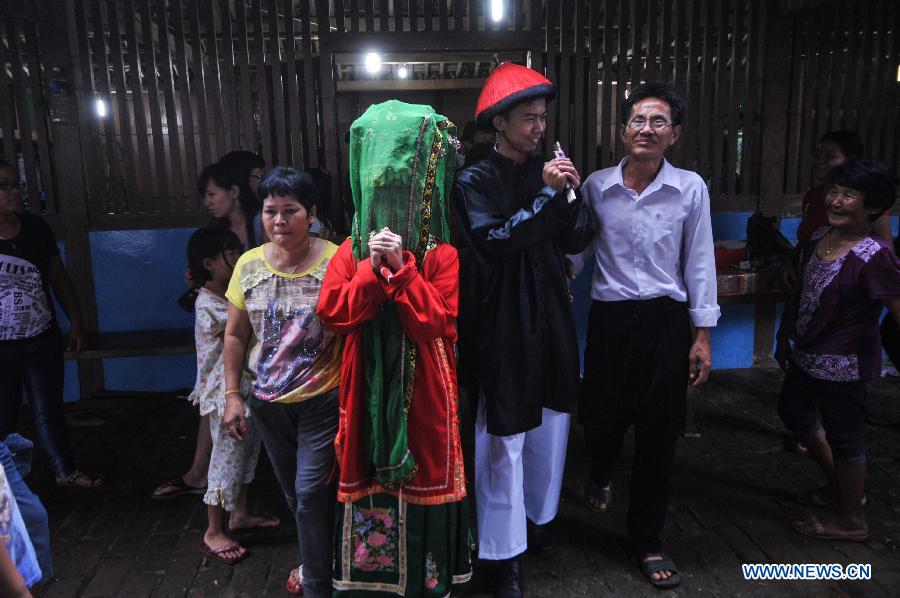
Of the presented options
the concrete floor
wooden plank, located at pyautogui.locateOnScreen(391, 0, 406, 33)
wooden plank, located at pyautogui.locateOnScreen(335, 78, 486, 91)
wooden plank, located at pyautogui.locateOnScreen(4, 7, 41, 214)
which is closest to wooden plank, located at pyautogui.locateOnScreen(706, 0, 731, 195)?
the concrete floor

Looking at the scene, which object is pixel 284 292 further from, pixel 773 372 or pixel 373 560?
pixel 773 372

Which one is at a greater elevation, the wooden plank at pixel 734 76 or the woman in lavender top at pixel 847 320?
the wooden plank at pixel 734 76

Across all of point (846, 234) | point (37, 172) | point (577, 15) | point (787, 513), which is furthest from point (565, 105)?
point (37, 172)

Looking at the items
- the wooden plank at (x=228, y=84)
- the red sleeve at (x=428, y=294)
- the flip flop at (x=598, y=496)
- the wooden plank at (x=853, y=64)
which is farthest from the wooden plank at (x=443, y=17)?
the flip flop at (x=598, y=496)

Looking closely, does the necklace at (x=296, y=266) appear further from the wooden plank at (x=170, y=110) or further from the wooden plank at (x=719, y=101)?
the wooden plank at (x=719, y=101)

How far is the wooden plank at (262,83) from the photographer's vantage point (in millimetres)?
4922

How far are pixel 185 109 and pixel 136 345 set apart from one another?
6.34 feet

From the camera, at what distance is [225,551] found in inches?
122

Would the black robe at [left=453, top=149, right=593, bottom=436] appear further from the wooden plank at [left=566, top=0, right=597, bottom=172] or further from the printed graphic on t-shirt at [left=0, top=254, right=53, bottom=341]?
the wooden plank at [left=566, top=0, right=597, bottom=172]

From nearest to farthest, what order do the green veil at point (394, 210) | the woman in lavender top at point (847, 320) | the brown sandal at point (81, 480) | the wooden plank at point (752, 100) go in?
the green veil at point (394, 210)
the woman in lavender top at point (847, 320)
the brown sandal at point (81, 480)
the wooden plank at point (752, 100)

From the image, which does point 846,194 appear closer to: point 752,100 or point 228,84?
point 752,100

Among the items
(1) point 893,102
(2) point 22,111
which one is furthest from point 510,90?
(1) point 893,102

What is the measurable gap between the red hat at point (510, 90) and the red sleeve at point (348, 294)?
0.85m

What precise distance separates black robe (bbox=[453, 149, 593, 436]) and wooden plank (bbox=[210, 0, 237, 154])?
3101 millimetres
